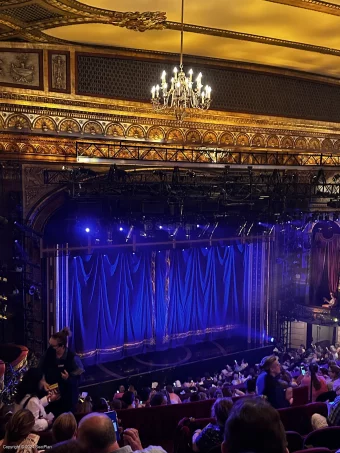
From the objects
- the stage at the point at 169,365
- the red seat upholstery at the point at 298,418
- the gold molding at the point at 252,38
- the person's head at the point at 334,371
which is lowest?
the stage at the point at 169,365

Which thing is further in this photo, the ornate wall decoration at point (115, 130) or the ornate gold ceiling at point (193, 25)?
the ornate wall decoration at point (115, 130)

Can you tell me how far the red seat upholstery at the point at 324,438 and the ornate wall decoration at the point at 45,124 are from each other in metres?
6.55

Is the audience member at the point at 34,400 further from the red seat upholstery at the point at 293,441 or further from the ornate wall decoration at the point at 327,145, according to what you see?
the ornate wall decoration at the point at 327,145

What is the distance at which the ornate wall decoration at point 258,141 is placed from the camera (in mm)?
11070

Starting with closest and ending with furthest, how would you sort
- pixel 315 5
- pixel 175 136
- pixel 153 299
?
1. pixel 315 5
2. pixel 175 136
3. pixel 153 299

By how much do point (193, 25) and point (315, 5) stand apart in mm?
1875

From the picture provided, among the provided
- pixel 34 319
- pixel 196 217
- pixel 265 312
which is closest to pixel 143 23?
pixel 196 217

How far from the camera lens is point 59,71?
8.64m

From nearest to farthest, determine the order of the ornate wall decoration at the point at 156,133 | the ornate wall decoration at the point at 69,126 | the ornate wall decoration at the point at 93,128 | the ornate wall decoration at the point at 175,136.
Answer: the ornate wall decoration at the point at 69,126 → the ornate wall decoration at the point at 93,128 → the ornate wall decoration at the point at 156,133 → the ornate wall decoration at the point at 175,136

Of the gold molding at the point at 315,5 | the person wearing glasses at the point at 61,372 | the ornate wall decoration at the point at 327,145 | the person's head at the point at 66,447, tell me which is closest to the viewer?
the person's head at the point at 66,447

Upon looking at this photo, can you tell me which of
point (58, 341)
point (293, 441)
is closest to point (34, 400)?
point (58, 341)

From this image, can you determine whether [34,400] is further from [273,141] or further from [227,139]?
[273,141]

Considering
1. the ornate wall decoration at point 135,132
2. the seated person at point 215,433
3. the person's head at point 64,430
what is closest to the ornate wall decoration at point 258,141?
the ornate wall decoration at point 135,132

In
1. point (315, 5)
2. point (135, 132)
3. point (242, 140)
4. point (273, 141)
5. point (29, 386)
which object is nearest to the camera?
point (29, 386)
